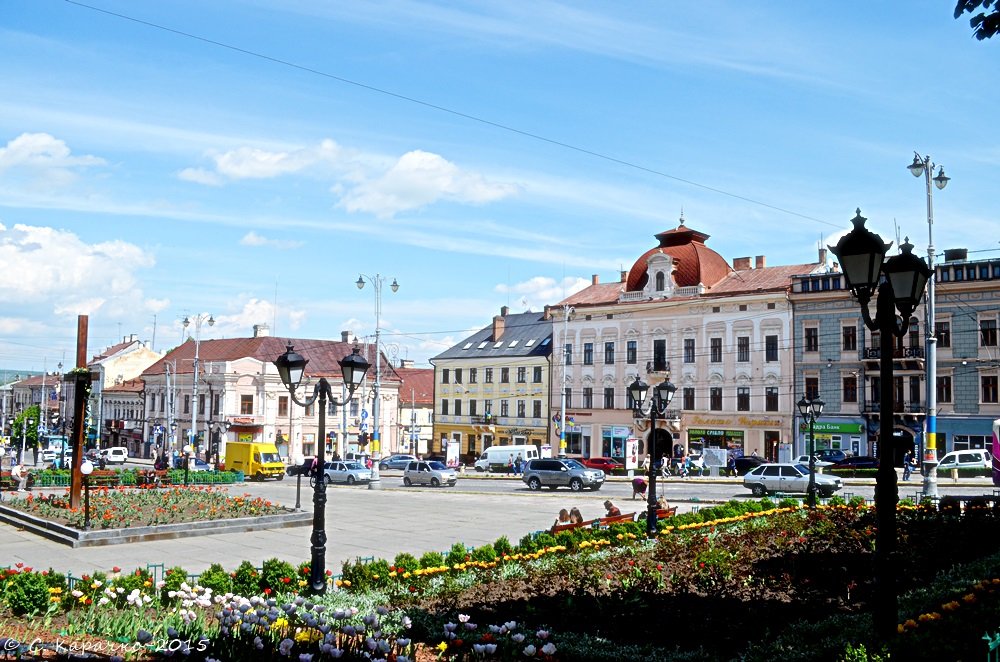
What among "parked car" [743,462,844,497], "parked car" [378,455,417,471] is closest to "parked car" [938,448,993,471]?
"parked car" [743,462,844,497]

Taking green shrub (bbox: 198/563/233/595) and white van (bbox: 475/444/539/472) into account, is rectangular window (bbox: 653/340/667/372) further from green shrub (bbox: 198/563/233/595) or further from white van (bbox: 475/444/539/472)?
green shrub (bbox: 198/563/233/595)

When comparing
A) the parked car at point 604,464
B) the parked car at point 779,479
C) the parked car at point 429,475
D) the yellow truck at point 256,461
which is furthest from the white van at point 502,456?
the parked car at point 779,479

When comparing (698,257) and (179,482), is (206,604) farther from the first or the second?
(698,257)

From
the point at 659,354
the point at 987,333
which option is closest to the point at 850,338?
the point at 987,333

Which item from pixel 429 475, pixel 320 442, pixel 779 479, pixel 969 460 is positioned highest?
pixel 320 442

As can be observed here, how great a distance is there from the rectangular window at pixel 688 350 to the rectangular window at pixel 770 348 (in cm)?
506

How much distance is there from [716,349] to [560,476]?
775 inches

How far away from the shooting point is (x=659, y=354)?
58281mm

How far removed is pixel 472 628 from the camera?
333 inches

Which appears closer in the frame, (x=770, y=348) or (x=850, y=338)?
(x=850, y=338)

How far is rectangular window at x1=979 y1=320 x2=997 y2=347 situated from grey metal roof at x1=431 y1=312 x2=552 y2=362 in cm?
2833

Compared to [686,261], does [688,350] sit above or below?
below

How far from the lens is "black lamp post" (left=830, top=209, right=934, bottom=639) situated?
686cm

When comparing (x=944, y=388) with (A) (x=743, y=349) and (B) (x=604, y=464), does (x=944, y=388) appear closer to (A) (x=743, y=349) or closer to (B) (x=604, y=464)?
(A) (x=743, y=349)
